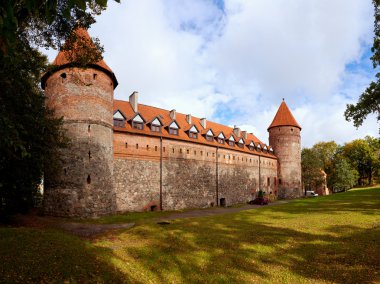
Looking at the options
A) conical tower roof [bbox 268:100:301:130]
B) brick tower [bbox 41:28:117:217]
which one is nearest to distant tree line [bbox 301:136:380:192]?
conical tower roof [bbox 268:100:301:130]

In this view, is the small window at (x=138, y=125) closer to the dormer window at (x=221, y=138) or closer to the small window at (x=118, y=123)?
the small window at (x=118, y=123)

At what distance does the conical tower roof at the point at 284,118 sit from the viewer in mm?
50750

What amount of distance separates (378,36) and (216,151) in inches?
913

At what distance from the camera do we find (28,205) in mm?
22562

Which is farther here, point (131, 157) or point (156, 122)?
point (156, 122)

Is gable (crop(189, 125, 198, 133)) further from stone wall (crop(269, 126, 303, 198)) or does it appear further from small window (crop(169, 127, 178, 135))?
stone wall (crop(269, 126, 303, 198))

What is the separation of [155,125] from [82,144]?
10.1 meters

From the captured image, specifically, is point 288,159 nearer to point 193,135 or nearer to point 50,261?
point 193,135

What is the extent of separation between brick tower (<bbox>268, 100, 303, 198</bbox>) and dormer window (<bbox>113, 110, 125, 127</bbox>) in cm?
3206

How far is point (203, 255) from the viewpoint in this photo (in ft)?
41.1

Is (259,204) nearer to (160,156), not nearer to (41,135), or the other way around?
(160,156)

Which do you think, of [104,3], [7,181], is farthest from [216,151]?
[104,3]

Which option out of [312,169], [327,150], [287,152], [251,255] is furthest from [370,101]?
[327,150]

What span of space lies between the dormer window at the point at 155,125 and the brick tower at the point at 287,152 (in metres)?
27.3
